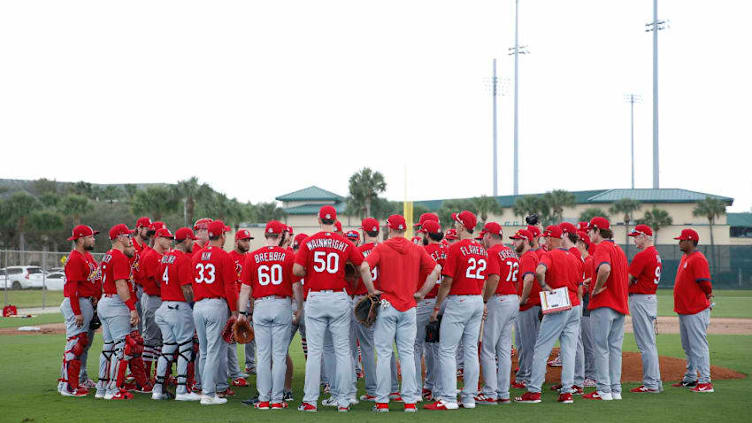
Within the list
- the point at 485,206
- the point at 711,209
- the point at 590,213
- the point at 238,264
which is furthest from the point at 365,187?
the point at 238,264

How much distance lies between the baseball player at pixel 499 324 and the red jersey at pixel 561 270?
1.56 feet

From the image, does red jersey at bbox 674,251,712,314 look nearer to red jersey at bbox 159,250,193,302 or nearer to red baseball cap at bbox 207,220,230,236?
red baseball cap at bbox 207,220,230,236

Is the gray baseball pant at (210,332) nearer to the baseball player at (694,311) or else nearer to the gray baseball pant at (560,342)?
the gray baseball pant at (560,342)

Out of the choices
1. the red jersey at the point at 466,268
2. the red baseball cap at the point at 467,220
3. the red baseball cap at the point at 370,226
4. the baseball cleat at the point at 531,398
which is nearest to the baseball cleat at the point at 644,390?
the baseball cleat at the point at 531,398

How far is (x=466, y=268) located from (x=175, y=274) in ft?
12.3

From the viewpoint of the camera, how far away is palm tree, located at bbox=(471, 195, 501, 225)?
227ft

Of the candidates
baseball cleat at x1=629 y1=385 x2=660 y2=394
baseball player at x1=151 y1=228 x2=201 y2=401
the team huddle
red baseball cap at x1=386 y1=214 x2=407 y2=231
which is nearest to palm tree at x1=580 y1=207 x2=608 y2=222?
the team huddle

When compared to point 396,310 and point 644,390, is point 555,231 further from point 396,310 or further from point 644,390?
point 644,390

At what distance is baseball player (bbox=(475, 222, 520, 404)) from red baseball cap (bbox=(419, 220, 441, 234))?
633 millimetres

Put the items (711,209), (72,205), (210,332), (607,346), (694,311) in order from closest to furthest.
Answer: (210,332) → (607,346) → (694,311) → (72,205) → (711,209)

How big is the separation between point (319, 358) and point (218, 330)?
4.61 feet

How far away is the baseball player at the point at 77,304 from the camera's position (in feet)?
32.6

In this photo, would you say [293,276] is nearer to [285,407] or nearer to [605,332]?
[285,407]

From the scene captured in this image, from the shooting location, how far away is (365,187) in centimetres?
6147
